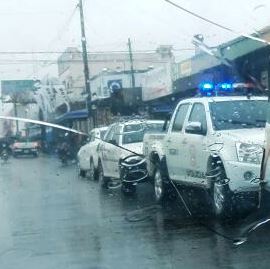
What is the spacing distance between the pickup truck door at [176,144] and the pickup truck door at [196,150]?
0.20 m

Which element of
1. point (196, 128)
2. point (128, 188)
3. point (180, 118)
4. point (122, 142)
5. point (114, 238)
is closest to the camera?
point (114, 238)

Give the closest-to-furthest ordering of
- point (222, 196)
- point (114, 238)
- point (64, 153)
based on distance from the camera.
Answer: point (114, 238) → point (222, 196) → point (64, 153)

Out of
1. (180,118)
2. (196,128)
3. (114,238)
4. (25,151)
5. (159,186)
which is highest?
(180,118)

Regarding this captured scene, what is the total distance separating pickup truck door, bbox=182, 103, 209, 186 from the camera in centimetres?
1088

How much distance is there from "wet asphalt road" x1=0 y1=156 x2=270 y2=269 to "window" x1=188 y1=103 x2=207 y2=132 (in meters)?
1.46

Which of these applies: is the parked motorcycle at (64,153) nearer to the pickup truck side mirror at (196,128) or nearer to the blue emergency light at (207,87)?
the blue emergency light at (207,87)

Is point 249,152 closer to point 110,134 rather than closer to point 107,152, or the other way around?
point 107,152

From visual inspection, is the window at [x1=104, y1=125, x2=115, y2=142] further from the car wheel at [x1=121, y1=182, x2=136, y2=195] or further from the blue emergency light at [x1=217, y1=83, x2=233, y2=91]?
A: the blue emergency light at [x1=217, y1=83, x2=233, y2=91]

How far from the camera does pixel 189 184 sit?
1172 centimetres

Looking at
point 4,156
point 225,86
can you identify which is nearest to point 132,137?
point 225,86

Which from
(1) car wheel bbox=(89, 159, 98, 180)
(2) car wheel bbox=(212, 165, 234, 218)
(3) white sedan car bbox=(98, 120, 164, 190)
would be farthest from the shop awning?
(2) car wheel bbox=(212, 165, 234, 218)

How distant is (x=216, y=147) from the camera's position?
10445 mm

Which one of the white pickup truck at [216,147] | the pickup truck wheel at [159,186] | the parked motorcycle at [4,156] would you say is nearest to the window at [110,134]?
the pickup truck wheel at [159,186]

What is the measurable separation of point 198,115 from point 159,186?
2.14 metres
